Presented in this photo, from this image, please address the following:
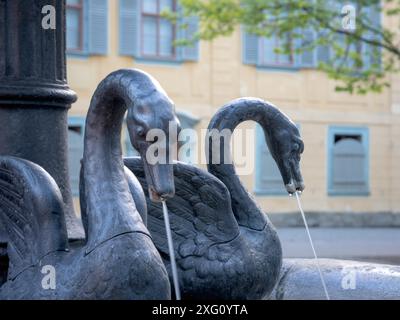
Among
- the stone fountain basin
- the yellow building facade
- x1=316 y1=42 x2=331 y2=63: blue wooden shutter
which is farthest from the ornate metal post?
x1=316 y1=42 x2=331 y2=63: blue wooden shutter

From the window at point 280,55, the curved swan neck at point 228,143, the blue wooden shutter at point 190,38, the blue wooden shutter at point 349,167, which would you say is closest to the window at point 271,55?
the window at point 280,55

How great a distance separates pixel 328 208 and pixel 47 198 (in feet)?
61.5

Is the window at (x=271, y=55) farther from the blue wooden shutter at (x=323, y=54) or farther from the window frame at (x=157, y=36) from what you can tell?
the window frame at (x=157, y=36)

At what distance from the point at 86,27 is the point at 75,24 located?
9.1 inches

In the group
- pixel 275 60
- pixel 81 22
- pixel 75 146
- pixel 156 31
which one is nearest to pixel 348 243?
pixel 75 146

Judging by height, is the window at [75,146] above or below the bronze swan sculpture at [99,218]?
below

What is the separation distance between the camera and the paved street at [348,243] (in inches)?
580

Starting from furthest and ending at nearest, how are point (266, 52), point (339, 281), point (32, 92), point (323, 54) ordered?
1. point (323, 54)
2. point (266, 52)
3. point (339, 281)
4. point (32, 92)

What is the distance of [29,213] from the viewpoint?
3.94 metres

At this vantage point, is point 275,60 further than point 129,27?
Yes

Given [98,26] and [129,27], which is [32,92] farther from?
[129,27]

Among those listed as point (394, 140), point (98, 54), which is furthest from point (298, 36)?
point (394, 140)

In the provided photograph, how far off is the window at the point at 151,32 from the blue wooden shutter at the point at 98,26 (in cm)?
34
